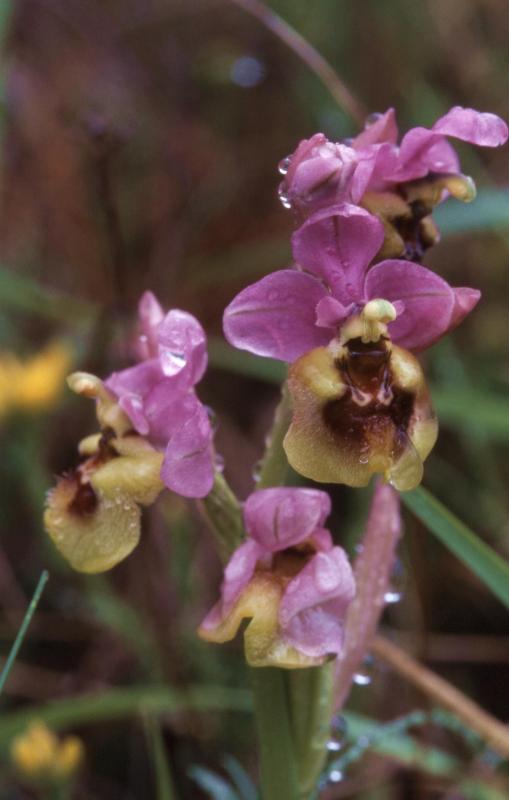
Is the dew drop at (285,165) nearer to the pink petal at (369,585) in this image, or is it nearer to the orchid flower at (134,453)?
the orchid flower at (134,453)

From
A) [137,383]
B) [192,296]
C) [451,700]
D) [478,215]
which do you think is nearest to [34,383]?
[192,296]

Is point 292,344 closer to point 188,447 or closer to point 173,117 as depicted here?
point 188,447

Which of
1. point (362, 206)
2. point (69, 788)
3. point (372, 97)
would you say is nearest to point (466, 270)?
point (372, 97)

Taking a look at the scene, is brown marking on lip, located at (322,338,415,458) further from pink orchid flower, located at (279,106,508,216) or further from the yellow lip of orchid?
pink orchid flower, located at (279,106,508,216)

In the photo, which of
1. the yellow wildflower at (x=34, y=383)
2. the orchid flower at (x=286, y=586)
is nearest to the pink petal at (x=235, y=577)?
the orchid flower at (x=286, y=586)

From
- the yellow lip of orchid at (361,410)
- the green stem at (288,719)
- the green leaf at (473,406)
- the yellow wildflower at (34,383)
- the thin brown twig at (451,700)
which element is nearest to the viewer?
the yellow lip of orchid at (361,410)

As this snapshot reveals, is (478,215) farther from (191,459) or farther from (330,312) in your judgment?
(191,459)
